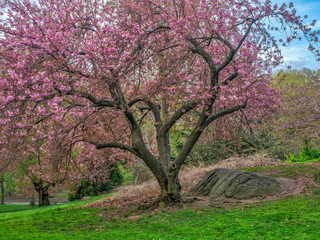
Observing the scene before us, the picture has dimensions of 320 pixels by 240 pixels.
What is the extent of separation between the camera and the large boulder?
943cm

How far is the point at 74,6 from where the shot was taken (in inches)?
352

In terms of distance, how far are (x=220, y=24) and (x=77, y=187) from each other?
17602 millimetres

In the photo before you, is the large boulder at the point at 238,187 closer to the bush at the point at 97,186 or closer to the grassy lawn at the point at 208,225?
the grassy lawn at the point at 208,225

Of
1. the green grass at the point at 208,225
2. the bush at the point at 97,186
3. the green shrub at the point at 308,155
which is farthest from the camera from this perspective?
the bush at the point at 97,186

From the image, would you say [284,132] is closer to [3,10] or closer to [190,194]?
[190,194]

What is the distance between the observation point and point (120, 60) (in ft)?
25.5

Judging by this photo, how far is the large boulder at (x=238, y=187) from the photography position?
9433 mm

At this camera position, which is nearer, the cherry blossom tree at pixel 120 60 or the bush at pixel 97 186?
the cherry blossom tree at pixel 120 60

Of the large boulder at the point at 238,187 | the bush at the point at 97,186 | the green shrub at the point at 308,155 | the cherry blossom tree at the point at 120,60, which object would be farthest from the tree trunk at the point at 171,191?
the bush at the point at 97,186

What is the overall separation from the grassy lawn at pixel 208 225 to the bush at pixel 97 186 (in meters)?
11.6

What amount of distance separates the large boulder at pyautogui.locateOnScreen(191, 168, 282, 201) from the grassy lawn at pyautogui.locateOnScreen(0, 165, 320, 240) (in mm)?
1042

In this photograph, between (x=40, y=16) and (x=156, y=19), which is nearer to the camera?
(x=40, y=16)

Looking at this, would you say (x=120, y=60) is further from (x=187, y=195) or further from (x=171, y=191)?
(x=187, y=195)

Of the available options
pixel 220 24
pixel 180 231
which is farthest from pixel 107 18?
pixel 180 231
